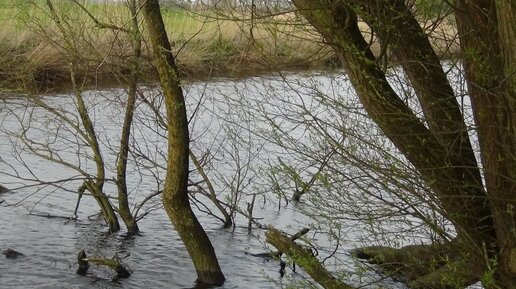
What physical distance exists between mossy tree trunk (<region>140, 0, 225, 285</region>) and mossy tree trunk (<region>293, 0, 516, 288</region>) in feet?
9.79

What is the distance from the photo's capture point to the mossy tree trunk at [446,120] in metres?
4.83

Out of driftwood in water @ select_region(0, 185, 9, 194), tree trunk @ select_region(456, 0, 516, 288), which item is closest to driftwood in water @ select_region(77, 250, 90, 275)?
driftwood in water @ select_region(0, 185, 9, 194)

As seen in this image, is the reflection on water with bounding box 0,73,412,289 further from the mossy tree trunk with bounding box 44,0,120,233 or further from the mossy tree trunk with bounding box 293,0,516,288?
the mossy tree trunk with bounding box 293,0,516,288

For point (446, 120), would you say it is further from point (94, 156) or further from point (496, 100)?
point (94, 156)

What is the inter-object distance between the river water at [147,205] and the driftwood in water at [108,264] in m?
0.09

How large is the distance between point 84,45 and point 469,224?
22.1 ft

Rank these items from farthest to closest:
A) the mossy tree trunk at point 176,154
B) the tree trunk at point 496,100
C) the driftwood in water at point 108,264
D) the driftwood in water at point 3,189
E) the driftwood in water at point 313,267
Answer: the driftwood in water at point 3,189
the driftwood in water at point 108,264
the mossy tree trunk at point 176,154
the driftwood in water at point 313,267
the tree trunk at point 496,100

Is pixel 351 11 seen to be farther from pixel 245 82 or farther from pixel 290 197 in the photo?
pixel 245 82

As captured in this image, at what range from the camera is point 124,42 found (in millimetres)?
10914

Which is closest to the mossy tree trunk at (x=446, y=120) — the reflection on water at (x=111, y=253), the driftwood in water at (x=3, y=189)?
the reflection on water at (x=111, y=253)

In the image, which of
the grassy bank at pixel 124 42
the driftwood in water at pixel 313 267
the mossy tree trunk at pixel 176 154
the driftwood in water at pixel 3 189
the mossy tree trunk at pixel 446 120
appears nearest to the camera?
the mossy tree trunk at pixel 446 120

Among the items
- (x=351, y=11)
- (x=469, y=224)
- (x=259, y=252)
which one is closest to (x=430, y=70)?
(x=351, y=11)

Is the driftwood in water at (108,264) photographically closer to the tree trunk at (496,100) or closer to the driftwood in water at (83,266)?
the driftwood in water at (83,266)

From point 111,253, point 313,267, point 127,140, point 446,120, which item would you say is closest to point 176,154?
point 127,140
